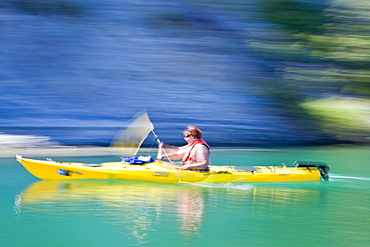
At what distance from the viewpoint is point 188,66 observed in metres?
15.6

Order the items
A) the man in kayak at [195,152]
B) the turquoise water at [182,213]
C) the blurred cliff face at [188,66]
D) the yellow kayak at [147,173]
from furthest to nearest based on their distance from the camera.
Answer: the blurred cliff face at [188,66] → the yellow kayak at [147,173] → the man in kayak at [195,152] → the turquoise water at [182,213]

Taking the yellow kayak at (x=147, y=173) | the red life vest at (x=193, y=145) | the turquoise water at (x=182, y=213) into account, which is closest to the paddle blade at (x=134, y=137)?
the yellow kayak at (x=147, y=173)

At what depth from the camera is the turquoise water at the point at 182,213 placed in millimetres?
4363

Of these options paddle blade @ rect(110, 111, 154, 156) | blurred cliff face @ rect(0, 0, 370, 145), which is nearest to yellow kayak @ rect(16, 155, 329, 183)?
paddle blade @ rect(110, 111, 154, 156)

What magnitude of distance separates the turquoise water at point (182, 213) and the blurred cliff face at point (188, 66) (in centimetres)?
702

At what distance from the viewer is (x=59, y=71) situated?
48.6 feet

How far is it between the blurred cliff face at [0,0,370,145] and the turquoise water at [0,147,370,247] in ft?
23.0

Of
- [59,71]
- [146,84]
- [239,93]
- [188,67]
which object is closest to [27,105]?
[59,71]

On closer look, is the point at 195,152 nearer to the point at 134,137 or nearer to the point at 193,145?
the point at 193,145

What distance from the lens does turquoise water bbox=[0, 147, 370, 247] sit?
436cm

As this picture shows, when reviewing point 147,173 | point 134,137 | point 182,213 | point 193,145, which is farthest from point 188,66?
point 182,213

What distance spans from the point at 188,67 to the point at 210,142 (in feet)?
8.35

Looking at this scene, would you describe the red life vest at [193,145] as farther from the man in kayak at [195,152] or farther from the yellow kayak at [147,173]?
the yellow kayak at [147,173]

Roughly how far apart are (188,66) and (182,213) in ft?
34.9
